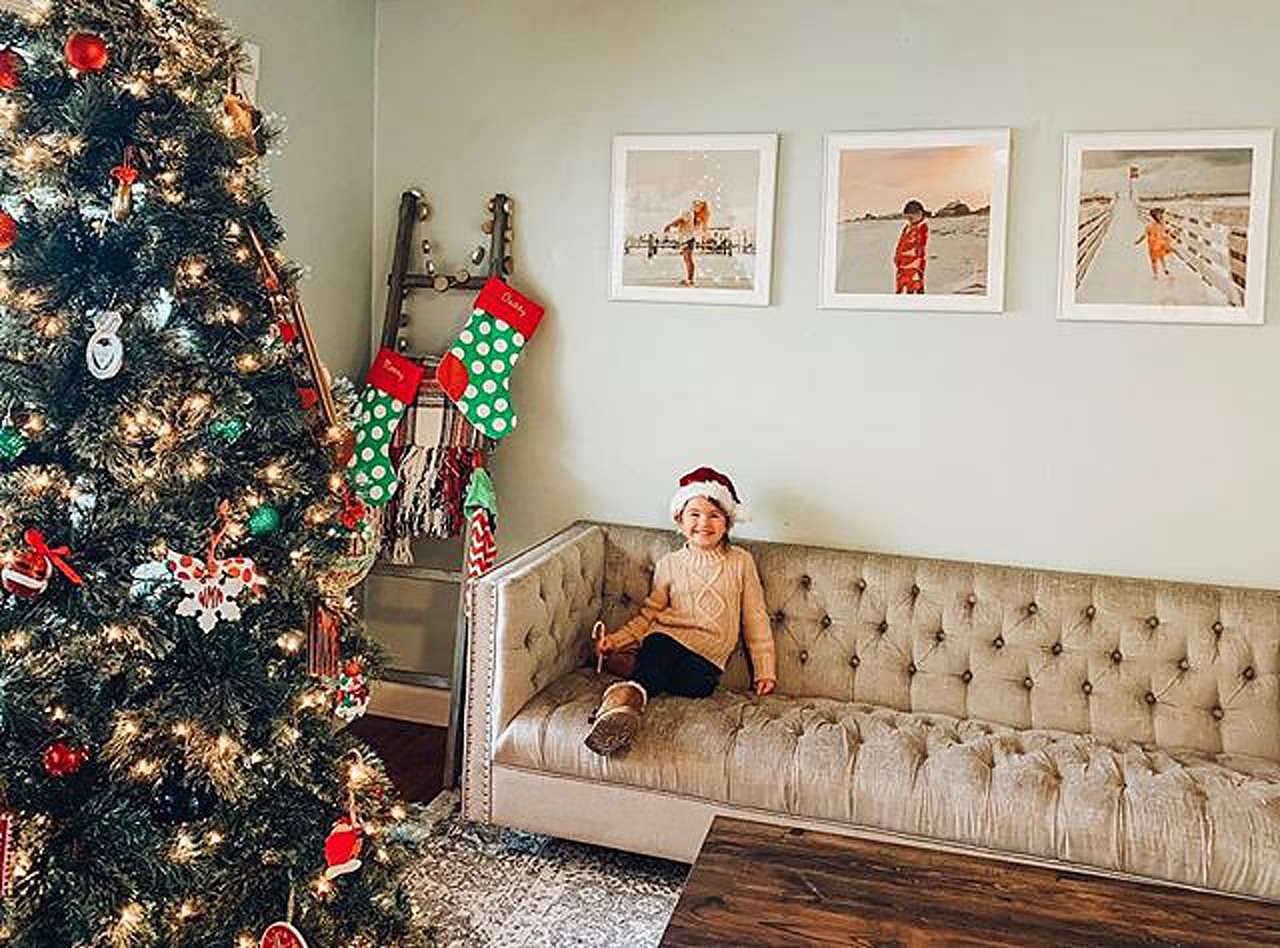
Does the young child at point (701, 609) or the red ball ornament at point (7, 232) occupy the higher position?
the red ball ornament at point (7, 232)

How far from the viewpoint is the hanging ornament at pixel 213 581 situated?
1.83 metres

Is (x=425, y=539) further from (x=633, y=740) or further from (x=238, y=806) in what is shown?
(x=238, y=806)

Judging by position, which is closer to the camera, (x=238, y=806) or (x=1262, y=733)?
(x=238, y=806)

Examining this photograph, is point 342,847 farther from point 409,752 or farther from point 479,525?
point 409,752

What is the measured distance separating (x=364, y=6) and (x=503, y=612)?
6.74 feet

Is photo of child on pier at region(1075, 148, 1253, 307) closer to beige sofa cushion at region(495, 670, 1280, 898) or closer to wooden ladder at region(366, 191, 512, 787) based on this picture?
beige sofa cushion at region(495, 670, 1280, 898)

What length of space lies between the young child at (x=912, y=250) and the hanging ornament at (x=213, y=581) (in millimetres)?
2100

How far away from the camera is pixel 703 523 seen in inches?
126

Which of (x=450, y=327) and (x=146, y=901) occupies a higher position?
(x=450, y=327)

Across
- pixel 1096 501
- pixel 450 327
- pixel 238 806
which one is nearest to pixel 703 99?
pixel 450 327

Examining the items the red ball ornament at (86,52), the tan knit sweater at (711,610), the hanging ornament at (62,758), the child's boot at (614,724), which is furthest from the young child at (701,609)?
the red ball ornament at (86,52)

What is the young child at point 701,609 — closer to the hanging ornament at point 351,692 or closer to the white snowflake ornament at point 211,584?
the hanging ornament at point 351,692

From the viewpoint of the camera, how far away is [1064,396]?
10.6 ft

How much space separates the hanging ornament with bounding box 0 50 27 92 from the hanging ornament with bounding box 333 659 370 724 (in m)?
1.07
